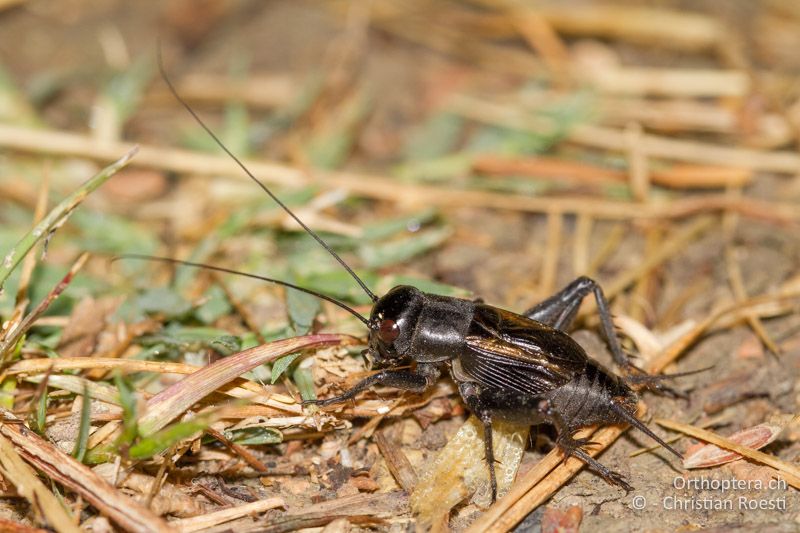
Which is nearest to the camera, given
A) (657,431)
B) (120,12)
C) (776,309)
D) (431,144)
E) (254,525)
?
(254,525)

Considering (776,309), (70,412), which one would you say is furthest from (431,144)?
(70,412)

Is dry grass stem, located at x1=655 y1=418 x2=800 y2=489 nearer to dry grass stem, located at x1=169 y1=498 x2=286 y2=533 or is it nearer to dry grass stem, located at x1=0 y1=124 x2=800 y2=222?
dry grass stem, located at x1=0 y1=124 x2=800 y2=222

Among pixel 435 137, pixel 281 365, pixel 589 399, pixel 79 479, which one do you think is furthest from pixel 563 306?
pixel 79 479

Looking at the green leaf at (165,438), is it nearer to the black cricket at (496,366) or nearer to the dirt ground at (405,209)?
the dirt ground at (405,209)

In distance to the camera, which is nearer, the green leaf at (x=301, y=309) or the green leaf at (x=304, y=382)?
the green leaf at (x=304, y=382)

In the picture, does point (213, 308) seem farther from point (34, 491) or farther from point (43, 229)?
point (34, 491)

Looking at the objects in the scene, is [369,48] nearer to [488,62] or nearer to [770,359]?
[488,62]

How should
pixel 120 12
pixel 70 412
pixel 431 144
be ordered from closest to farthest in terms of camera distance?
1. pixel 70 412
2. pixel 431 144
3. pixel 120 12

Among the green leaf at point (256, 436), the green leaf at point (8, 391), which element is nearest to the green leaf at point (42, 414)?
the green leaf at point (8, 391)
